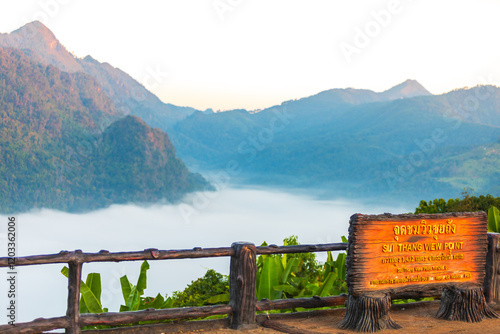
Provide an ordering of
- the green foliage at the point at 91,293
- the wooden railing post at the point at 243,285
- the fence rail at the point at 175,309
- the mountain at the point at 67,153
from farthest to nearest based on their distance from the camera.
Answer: the mountain at the point at 67,153, the green foliage at the point at 91,293, the wooden railing post at the point at 243,285, the fence rail at the point at 175,309

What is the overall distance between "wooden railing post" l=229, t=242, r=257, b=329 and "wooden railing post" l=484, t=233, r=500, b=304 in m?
3.29

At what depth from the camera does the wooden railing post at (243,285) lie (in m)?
6.54

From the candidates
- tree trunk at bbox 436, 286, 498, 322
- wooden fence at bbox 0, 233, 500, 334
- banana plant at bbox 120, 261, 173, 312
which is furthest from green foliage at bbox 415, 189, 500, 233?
banana plant at bbox 120, 261, 173, 312

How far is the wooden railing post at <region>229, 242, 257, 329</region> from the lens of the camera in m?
6.54

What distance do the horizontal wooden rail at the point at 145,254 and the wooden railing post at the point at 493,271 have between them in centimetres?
198

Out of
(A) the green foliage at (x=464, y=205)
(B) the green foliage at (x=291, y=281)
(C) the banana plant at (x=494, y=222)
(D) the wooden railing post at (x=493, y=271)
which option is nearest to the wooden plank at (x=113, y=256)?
(B) the green foliage at (x=291, y=281)

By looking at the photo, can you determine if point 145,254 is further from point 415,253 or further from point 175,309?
point 415,253

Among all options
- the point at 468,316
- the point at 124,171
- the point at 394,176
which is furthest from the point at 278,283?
the point at 394,176

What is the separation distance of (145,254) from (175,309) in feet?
2.35

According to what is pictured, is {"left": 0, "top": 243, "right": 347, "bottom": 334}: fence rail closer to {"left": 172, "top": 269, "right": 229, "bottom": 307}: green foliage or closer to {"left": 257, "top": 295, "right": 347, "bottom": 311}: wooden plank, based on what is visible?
{"left": 257, "top": 295, "right": 347, "bottom": 311}: wooden plank

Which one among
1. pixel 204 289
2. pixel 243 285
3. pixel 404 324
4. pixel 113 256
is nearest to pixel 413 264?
pixel 404 324

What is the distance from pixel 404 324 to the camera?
7020 mm

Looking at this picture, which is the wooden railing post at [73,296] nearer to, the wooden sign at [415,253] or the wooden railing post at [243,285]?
the wooden railing post at [243,285]

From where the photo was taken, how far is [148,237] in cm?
17538
